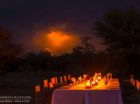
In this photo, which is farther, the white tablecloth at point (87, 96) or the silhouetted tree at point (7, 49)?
the silhouetted tree at point (7, 49)

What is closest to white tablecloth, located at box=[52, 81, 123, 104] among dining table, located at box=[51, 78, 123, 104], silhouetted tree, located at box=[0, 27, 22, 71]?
dining table, located at box=[51, 78, 123, 104]

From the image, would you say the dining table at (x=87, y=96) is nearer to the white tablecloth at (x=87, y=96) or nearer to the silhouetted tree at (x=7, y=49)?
the white tablecloth at (x=87, y=96)

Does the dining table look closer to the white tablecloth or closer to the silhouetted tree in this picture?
the white tablecloth

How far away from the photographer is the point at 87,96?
40.9 feet

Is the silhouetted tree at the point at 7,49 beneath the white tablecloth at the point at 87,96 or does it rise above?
above

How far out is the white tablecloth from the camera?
1244cm

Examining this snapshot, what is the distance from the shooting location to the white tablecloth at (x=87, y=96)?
40.8 feet

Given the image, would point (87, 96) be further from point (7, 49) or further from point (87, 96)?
point (7, 49)

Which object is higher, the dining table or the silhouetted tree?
the silhouetted tree

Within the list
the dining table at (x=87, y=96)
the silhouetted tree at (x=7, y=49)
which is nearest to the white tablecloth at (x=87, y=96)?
the dining table at (x=87, y=96)

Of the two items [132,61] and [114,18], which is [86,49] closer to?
[114,18]

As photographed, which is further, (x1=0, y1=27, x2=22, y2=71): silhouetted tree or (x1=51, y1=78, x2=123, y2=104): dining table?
(x1=0, y1=27, x2=22, y2=71): silhouetted tree

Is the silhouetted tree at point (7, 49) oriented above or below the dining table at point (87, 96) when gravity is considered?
above

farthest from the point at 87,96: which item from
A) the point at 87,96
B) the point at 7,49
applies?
the point at 7,49
